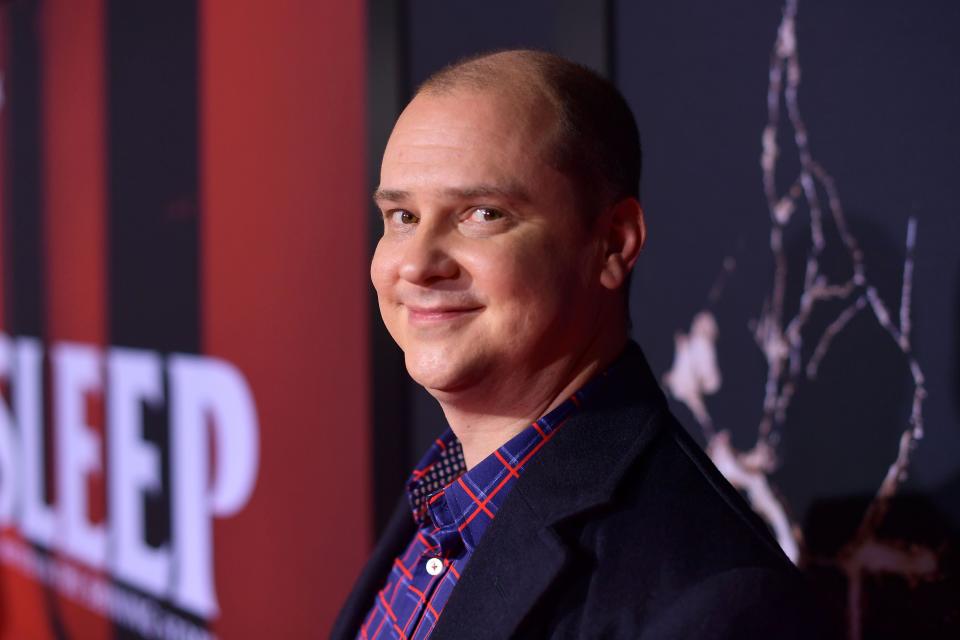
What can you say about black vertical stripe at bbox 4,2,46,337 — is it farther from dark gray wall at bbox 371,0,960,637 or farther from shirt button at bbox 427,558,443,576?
shirt button at bbox 427,558,443,576

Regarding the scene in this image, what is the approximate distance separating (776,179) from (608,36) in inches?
16.7

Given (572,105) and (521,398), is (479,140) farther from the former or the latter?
(521,398)

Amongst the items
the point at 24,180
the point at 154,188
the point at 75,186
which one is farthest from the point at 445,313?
the point at 24,180

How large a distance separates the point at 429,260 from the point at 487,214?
3.4 inches

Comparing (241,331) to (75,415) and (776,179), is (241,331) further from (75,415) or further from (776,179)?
(776,179)

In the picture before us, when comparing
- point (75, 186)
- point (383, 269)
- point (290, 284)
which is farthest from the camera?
point (75, 186)

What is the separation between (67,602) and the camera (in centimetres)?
340

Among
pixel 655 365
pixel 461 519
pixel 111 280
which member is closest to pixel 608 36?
pixel 655 365

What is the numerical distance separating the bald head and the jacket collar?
25 centimetres

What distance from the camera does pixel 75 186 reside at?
10.6 feet

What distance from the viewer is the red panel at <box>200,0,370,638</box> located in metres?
2.26

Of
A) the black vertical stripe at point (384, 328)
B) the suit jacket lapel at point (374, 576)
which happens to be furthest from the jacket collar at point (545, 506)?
the black vertical stripe at point (384, 328)

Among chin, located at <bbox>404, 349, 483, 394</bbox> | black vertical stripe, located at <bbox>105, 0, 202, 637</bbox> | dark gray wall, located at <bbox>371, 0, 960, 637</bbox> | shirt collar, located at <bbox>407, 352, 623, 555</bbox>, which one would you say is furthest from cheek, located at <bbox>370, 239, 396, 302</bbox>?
black vertical stripe, located at <bbox>105, 0, 202, 637</bbox>

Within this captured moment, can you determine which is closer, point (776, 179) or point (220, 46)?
point (776, 179)
